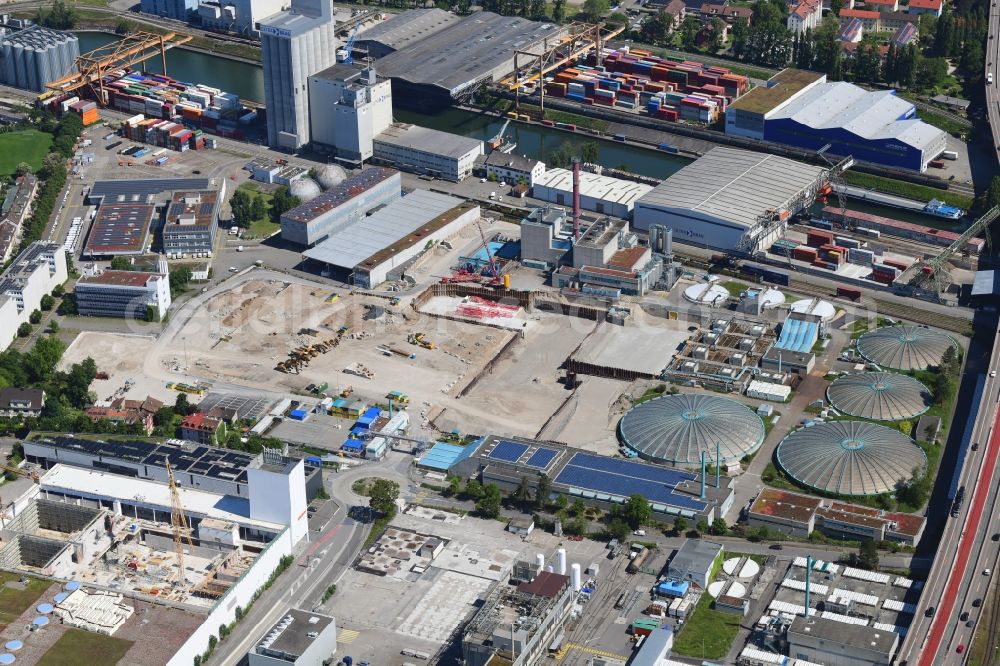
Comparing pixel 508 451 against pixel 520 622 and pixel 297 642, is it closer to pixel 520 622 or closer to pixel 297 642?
pixel 520 622

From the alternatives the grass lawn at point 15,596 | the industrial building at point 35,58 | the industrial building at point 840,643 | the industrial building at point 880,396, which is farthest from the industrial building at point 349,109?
the industrial building at point 840,643

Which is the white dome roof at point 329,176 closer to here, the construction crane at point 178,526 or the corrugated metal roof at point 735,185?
the corrugated metal roof at point 735,185

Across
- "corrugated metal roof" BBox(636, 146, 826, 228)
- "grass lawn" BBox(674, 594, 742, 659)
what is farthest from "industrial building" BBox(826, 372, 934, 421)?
"grass lawn" BBox(674, 594, 742, 659)

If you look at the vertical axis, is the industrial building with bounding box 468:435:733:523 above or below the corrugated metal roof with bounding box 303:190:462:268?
below

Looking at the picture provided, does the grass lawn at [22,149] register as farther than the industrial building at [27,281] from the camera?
Yes

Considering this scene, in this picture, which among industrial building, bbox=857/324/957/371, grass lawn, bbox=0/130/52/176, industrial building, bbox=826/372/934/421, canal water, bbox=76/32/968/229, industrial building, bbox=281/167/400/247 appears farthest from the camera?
grass lawn, bbox=0/130/52/176

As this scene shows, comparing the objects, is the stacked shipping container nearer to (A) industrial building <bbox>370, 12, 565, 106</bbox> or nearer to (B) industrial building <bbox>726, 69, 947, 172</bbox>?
(B) industrial building <bbox>726, 69, 947, 172</bbox>

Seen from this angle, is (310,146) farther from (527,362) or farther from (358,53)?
(527,362)

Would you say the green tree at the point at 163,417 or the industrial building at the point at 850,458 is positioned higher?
the industrial building at the point at 850,458
